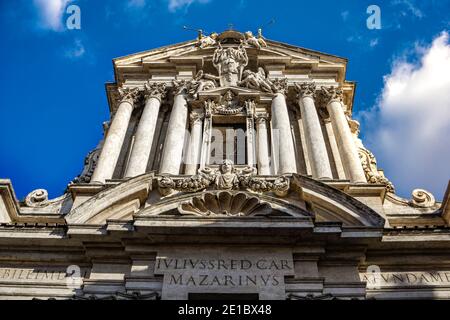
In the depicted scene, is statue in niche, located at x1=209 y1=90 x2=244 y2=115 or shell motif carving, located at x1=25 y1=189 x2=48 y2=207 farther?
statue in niche, located at x1=209 y1=90 x2=244 y2=115

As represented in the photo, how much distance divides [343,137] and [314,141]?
99 centimetres

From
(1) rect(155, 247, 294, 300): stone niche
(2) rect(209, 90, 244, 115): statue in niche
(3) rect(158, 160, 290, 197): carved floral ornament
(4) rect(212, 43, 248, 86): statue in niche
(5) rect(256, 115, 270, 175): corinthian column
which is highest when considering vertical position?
(4) rect(212, 43, 248, 86): statue in niche

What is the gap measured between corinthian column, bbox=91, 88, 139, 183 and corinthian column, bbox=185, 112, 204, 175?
2.14m

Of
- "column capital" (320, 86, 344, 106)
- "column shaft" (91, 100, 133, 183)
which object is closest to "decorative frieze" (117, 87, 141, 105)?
"column shaft" (91, 100, 133, 183)

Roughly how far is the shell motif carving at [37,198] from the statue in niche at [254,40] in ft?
32.8

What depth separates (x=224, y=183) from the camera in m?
13.4

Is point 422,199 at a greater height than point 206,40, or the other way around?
point 206,40

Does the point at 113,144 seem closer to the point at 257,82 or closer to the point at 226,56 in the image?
the point at 257,82

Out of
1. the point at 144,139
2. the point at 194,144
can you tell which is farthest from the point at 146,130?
the point at 194,144

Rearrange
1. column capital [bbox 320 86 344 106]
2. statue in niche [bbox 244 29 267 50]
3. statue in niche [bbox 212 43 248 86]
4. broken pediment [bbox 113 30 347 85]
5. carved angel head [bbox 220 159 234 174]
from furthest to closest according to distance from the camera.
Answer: statue in niche [bbox 244 29 267 50] → broken pediment [bbox 113 30 347 85] → statue in niche [bbox 212 43 248 86] → column capital [bbox 320 86 344 106] → carved angel head [bbox 220 159 234 174]

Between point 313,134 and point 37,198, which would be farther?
point 313,134

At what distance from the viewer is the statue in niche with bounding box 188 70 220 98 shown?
18297mm

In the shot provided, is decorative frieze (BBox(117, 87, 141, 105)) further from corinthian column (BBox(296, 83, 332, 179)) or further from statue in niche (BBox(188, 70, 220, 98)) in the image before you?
corinthian column (BBox(296, 83, 332, 179))

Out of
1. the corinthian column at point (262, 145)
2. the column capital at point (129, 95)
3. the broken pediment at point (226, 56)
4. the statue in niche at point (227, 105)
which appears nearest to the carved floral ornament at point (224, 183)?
the corinthian column at point (262, 145)
